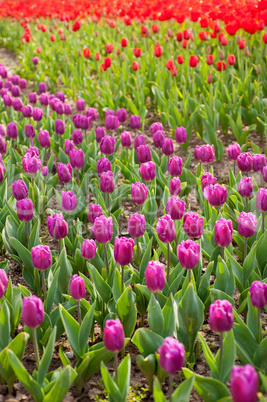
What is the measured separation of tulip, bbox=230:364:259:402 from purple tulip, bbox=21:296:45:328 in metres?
0.76

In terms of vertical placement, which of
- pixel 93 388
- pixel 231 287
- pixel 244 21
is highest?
pixel 244 21

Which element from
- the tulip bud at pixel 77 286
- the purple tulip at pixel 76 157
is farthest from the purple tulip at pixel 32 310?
the purple tulip at pixel 76 157

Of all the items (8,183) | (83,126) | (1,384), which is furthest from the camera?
(83,126)

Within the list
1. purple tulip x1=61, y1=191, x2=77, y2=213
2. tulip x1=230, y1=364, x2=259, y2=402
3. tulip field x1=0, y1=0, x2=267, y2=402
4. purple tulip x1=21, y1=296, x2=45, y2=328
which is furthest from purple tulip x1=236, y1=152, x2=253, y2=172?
tulip x1=230, y1=364, x2=259, y2=402

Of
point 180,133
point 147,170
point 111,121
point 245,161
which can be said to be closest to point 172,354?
point 147,170

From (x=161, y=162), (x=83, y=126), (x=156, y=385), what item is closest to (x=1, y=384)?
(x=156, y=385)

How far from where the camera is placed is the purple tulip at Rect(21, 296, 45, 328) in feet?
5.61

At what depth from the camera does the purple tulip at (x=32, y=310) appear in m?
1.71

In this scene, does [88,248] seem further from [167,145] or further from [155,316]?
A: [167,145]

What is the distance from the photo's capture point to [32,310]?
1.72 m

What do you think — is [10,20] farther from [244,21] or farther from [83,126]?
[83,126]

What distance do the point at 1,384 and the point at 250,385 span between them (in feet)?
3.94

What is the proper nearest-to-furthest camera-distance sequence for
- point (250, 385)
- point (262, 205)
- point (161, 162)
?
point (250, 385), point (262, 205), point (161, 162)

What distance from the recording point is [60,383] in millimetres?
1711
